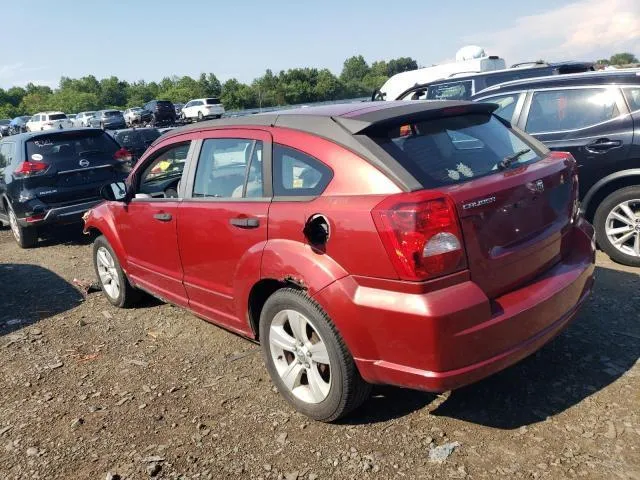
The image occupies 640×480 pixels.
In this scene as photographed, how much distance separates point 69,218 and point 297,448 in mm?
6384

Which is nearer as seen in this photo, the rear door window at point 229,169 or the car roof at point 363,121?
the car roof at point 363,121

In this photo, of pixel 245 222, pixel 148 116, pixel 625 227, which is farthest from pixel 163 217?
pixel 148 116

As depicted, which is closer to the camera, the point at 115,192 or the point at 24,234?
the point at 115,192

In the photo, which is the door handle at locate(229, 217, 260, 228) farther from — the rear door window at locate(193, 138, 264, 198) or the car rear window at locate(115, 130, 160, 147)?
the car rear window at locate(115, 130, 160, 147)

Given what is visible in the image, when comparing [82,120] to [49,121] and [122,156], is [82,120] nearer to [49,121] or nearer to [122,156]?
[49,121]

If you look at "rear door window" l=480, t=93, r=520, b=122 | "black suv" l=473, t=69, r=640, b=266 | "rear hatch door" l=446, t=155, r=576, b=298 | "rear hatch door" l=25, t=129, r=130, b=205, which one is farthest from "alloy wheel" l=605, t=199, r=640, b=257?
"rear hatch door" l=25, t=129, r=130, b=205

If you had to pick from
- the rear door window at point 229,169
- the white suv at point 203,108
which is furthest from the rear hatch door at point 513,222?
the white suv at point 203,108

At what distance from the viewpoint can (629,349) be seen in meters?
3.66

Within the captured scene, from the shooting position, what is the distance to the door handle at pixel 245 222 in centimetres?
323

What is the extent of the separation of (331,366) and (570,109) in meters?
4.20

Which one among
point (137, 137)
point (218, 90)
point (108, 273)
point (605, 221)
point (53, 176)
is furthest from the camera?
point (218, 90)

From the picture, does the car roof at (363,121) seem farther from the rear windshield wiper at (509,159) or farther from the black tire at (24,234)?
the black tire at (24,234)

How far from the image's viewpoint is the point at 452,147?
3016 millimetres

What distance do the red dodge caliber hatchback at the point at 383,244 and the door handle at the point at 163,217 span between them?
0.23 meters
